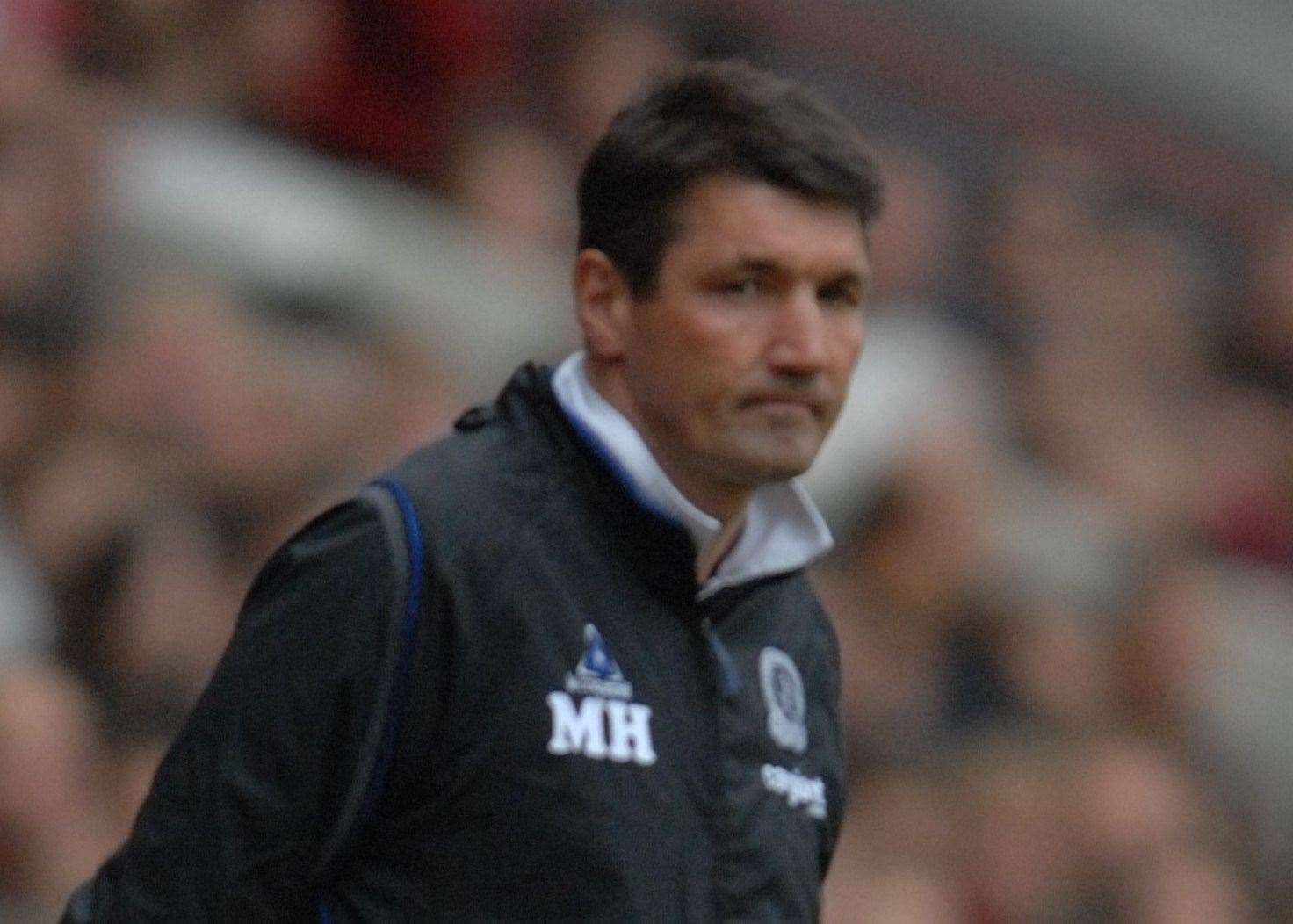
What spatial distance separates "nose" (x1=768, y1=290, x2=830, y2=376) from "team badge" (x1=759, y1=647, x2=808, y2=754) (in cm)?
34

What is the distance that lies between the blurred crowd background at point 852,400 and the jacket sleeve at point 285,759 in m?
1.76

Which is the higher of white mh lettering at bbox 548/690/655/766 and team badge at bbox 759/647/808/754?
white mh lettering at bbox 548/690/655/766

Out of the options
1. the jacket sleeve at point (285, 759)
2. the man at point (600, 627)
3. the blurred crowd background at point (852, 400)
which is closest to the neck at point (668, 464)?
the man at point (600, 627)

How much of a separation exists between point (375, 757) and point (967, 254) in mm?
6254

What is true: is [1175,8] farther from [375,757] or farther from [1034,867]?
[375,757]

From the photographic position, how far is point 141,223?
17.6 feet

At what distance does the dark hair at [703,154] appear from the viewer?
8.29ft

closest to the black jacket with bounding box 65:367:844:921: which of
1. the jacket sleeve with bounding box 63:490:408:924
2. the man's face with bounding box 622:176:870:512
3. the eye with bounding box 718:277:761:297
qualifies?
the jacket sleeve with bounding box 63:490:408:924

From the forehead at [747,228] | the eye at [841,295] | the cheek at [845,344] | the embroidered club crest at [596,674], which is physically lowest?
the embroidered club crest at [596,674]

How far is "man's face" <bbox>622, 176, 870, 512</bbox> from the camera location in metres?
2.51

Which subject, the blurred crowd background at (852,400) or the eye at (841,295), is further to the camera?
the blurred crowd background at (852,400)

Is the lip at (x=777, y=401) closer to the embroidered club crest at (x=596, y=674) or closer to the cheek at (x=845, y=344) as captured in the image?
the cheek at (x=845, y=344)

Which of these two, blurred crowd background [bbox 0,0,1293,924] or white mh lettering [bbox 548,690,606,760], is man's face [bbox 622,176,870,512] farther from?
blurred crowd background [bbox 0,0,1293,924]

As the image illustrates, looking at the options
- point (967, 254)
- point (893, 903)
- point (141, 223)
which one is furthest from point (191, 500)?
point (967, 254)
